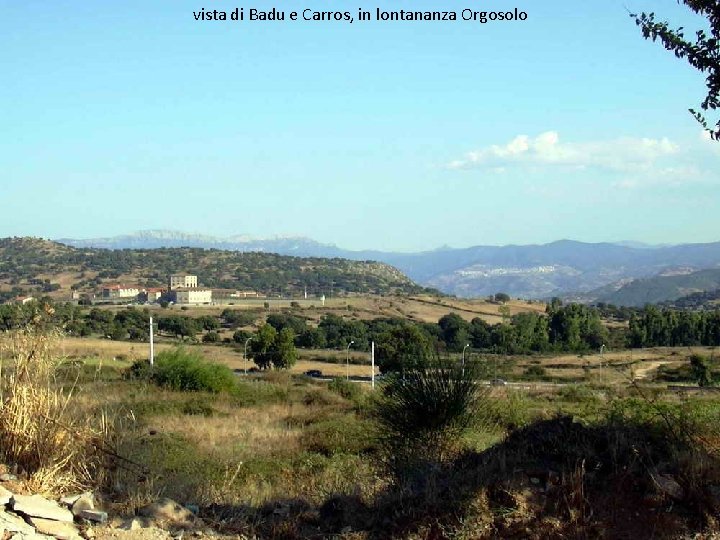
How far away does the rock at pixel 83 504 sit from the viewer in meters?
5.98

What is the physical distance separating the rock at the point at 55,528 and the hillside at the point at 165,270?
92320mm

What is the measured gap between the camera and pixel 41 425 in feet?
22.2

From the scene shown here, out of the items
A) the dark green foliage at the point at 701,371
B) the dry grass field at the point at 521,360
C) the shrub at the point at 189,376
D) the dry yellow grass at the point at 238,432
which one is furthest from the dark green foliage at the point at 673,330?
the dry yellow grass at the point at 238,432

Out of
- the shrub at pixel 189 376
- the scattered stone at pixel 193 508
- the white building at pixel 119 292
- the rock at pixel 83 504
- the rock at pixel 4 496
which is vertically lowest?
the white building at pixel 119 292

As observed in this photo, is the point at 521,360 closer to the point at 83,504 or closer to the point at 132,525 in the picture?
the point at 83,504

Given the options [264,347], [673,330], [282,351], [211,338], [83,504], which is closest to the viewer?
[83,504]

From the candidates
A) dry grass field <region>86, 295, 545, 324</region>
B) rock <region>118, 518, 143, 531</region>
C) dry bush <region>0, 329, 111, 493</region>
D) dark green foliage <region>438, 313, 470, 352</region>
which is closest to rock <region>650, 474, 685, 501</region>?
rock <region>118, 518, 143, 531</region>

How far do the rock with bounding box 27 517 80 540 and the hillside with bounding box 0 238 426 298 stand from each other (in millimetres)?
92320

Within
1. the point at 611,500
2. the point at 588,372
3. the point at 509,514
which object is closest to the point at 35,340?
the point at 509,514

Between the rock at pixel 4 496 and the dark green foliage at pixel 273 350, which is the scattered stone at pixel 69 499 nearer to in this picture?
the rock at pixel 4 496

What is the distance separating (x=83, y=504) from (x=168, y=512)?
2.10 feet

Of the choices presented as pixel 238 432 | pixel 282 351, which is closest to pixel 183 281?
pixel 282 351

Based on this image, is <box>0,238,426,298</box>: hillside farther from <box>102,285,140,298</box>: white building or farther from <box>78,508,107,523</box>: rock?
<box>78,508,107,523</box>: rock

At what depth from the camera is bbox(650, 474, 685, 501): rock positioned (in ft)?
19.5
